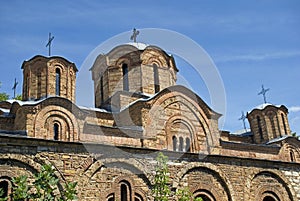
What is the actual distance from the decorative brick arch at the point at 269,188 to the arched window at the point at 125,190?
4536 mm

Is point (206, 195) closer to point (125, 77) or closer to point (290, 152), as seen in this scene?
point (125, 77)

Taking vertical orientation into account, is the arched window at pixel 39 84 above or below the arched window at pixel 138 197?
above

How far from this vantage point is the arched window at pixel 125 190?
466 inches

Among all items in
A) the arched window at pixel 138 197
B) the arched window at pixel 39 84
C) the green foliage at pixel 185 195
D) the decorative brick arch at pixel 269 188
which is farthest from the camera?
the arched window at pixel 39 84

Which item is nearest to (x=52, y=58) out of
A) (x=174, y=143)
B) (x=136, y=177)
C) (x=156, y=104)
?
(x=156, y=104)

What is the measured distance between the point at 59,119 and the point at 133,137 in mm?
3199

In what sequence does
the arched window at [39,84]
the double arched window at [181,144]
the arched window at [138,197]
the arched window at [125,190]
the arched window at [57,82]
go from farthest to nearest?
the arched window at [57,82] → the arched window at [39,84] → the double arched window at [181,144] → the arched window at [138,197] → the arched window at [125,190]

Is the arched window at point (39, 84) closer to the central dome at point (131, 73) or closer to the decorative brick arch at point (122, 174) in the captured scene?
the central dome at point (131, 73)

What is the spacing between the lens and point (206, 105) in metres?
17.7

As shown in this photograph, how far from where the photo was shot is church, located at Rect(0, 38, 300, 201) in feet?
37.0

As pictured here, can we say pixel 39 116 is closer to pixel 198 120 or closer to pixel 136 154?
pixel 136 154

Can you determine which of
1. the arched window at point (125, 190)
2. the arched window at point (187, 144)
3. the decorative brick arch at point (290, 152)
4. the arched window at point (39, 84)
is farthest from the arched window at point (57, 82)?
the decorative brick arch at point (290, 152)

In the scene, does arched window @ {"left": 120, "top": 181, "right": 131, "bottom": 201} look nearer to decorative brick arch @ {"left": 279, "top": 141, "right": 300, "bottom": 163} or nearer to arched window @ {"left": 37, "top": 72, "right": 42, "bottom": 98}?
arched window @ {"left": 37, "top": 72, "right": 42, "bottom": 98}

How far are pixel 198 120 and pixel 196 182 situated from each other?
4.64 meters
